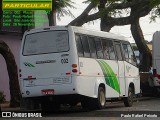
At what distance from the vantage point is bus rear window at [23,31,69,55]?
680 inches

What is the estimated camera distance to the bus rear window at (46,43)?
1727 centimetres

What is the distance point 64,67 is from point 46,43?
4.11ft

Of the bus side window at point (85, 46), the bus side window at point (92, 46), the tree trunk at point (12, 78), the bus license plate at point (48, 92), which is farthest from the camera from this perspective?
the tree trunk at point (12, 78)

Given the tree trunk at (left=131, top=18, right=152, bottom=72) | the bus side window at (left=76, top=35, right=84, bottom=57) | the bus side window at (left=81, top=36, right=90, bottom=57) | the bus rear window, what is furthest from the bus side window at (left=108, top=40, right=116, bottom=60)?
the tree trunk at (left=131, top=18, right=152, bottom=72)

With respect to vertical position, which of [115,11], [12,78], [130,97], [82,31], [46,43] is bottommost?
[130,97]

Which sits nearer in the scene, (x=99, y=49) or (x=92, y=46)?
(x=92, y=46)

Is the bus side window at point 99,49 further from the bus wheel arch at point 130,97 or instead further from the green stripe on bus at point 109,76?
the bus wheel arch at point 130,97

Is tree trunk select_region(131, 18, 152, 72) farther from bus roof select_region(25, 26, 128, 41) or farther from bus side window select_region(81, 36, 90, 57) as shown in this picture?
bus side window select_region(81, 36, 90, 57)

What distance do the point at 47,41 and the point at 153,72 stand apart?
12.1 meters

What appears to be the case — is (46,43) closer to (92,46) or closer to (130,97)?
(92,46)

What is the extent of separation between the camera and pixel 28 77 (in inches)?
692

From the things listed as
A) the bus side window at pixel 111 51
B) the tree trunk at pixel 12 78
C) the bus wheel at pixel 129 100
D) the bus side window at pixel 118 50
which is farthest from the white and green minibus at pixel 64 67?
the tree trunk at pixel 12 78

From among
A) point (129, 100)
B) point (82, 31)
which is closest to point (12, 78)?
point (82, 31)

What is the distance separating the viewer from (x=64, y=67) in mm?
16969
